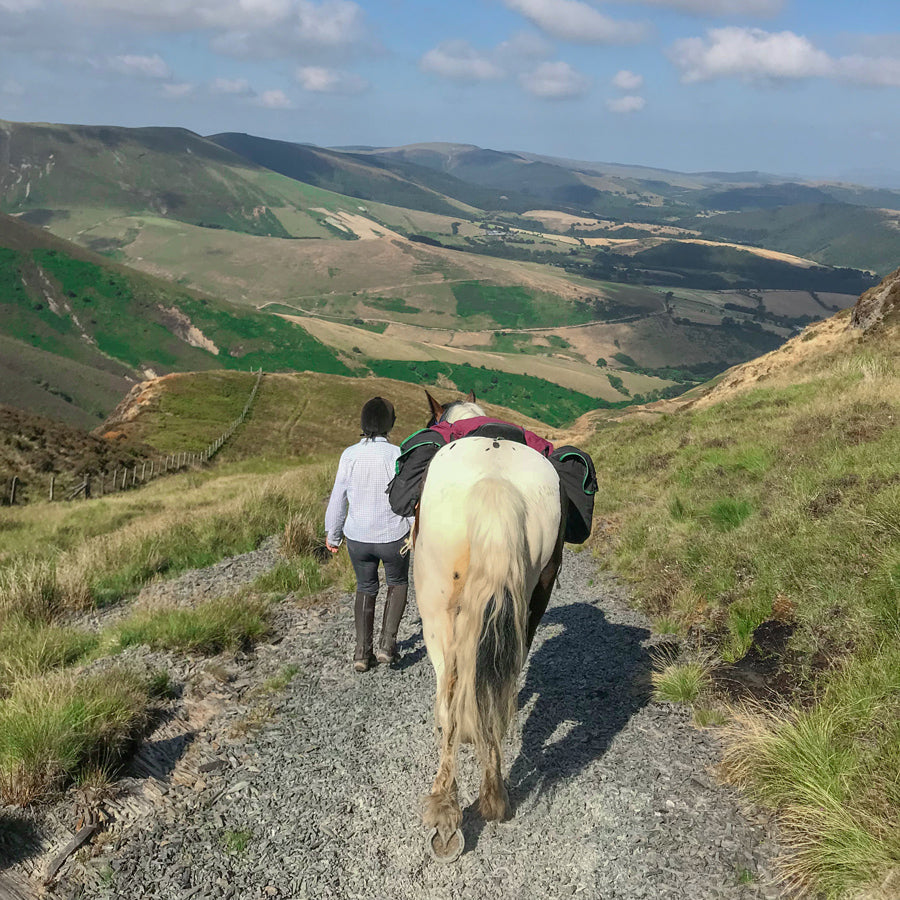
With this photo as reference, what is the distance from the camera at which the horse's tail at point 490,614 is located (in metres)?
4.44

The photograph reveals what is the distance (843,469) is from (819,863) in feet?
20.6

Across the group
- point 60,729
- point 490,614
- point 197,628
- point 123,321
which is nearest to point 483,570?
point 490,614

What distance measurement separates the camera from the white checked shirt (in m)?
6.73

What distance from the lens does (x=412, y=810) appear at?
469 centimetres

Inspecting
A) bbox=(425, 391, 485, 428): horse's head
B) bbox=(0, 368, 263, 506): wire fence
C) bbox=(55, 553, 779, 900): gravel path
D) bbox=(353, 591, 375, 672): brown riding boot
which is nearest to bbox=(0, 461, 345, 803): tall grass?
bbox=(55, 553, 779, 900): gravel path

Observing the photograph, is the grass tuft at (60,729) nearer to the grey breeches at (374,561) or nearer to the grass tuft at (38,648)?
the grass tuft at (38,648)

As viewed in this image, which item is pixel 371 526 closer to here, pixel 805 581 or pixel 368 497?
pixel 368 497

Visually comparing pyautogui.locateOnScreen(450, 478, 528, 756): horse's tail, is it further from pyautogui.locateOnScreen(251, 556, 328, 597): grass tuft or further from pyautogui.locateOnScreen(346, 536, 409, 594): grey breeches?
pyautogui.locateOnScreen(251, 556, 328, 597): grass tuft

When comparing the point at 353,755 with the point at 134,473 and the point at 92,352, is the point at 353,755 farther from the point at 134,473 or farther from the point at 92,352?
the point at 92,352

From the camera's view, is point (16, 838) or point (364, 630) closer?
point (16, 838)

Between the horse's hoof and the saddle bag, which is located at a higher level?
the saddle bag

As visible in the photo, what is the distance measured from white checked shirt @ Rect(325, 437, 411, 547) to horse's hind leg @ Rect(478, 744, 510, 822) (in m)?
2.60

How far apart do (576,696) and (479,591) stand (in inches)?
100

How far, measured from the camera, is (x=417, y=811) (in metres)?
4.68
